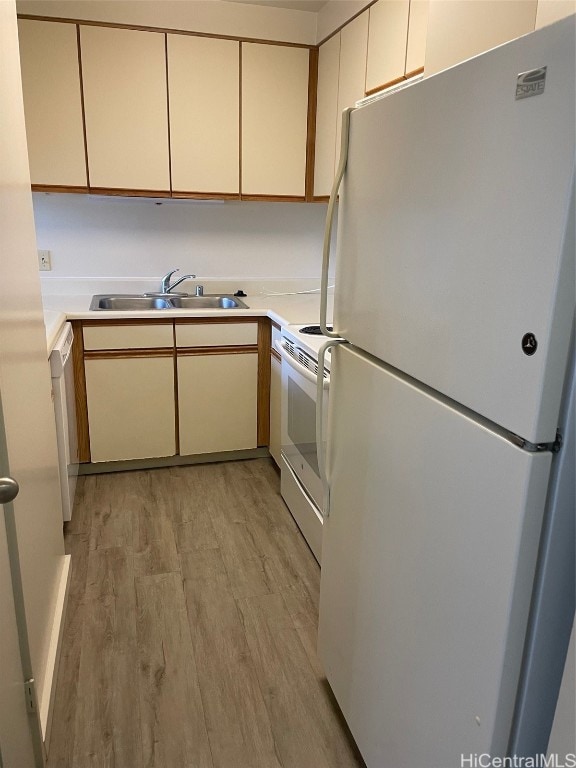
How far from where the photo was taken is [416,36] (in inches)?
82.4

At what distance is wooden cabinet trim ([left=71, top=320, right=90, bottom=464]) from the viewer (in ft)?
9.29

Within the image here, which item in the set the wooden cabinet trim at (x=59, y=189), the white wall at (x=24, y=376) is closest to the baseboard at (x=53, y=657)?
the white wall at (x=24, y=376)

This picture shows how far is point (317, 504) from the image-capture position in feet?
7.51

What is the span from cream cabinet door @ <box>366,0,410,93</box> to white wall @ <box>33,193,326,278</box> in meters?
1.19

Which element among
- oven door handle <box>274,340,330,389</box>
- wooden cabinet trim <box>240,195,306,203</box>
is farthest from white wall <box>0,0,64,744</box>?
wooden cabinet trim <box>240,195,306,203</box>

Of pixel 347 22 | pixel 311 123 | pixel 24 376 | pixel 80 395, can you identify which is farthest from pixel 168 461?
pixel 347 22

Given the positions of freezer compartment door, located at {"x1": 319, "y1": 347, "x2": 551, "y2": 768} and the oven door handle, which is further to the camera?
the oven door handle

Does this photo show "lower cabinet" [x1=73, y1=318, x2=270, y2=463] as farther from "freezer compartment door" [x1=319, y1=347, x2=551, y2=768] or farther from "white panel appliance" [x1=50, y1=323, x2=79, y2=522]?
"freezer compartment door" [x1=319, y1=347, x2=551, y2=768]

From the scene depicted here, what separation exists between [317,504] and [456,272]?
5.02ft

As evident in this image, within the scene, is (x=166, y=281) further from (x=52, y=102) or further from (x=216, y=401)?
(x=52, y=102)

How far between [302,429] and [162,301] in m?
1.35

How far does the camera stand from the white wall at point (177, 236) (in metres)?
3.24

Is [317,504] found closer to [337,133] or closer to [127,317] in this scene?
[127,317]

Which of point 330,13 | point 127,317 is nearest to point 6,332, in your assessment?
point 127,317
